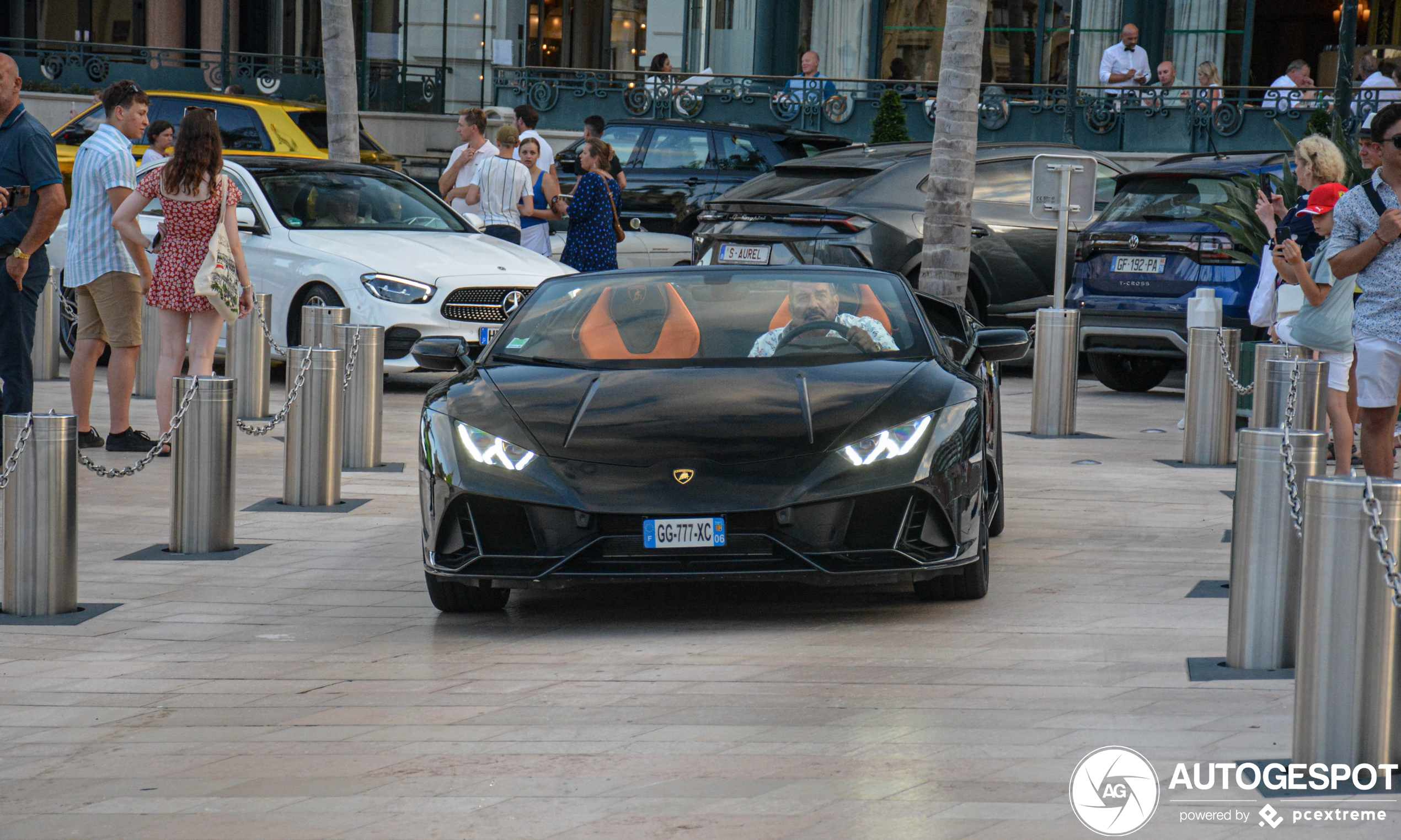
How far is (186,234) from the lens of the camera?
32.6 ft

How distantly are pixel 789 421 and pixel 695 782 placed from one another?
197cm

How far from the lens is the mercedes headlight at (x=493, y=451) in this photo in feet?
20.2

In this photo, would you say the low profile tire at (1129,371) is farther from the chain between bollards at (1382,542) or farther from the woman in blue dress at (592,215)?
the chain between bollards at (1382,542)

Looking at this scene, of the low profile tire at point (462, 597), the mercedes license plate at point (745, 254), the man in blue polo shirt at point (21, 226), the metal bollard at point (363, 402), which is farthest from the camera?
the mercedes license plate at point (745, 254)

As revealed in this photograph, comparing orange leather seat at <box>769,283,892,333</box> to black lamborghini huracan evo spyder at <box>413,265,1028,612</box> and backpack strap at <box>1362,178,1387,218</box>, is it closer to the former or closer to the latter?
black lamborghini huracan evo spyder at <box>413,265,1028,612</box>

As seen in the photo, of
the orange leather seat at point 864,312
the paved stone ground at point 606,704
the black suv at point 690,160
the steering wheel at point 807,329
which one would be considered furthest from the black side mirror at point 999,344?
the black suv at point 690,160

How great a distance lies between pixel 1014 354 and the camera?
770 cm

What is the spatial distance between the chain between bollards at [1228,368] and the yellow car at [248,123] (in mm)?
10384

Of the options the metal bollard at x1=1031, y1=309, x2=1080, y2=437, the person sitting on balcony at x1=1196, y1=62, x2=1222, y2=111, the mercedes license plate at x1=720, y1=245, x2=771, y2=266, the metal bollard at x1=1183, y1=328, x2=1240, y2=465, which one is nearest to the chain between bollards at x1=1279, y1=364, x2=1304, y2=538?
the metal bollard at x1=1183, y1=328, x2=1240, y2=465

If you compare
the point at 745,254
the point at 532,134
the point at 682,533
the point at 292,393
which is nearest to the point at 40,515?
the point at 682,533

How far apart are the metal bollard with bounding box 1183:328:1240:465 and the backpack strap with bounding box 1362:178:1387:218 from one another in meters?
3.56

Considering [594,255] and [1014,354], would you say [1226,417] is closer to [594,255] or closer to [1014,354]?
[1014,354]

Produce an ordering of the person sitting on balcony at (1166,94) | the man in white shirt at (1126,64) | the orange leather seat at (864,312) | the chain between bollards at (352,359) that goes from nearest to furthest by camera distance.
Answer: the orange leather seat at (864,312) < the chain between bollards at (352,359) < the person sitting on balcony at (1166,94) < the man in white shirt at (1126,64)

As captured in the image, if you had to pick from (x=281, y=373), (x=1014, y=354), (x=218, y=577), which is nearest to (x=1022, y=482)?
(x=1014, y=354)
